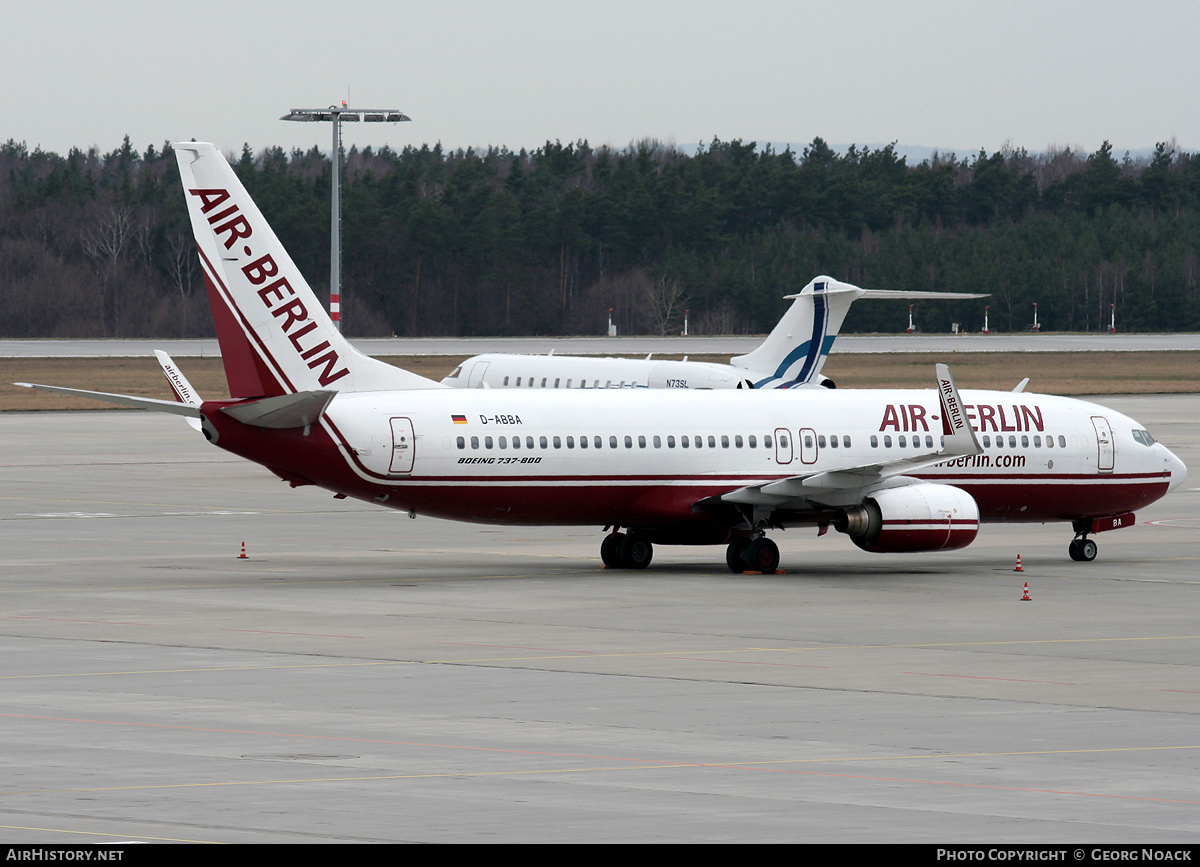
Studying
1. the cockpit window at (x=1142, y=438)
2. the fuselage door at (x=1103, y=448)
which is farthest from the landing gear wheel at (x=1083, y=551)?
the cockpit window at (x=1142, y=438)

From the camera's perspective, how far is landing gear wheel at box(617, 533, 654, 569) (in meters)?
34.6

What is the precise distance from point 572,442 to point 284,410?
5234 mm

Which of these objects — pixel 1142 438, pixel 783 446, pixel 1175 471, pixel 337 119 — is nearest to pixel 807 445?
pixel 783 446

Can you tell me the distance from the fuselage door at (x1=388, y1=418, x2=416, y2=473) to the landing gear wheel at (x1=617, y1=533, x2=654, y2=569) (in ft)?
16.2

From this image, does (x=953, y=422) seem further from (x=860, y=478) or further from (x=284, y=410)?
(x=284, y=410)

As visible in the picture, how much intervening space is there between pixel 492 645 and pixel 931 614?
24.6 feet

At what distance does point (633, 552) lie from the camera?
114 ft

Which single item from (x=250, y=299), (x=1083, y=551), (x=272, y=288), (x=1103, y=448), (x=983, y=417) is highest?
(x=272, y=288)

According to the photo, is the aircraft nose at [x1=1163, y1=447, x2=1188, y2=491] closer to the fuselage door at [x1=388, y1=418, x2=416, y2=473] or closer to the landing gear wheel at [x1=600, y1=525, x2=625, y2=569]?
→ the landing gear wheel at [x1=600, y1=525, x2=625, y2=569]

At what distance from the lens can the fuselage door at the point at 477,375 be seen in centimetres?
6197

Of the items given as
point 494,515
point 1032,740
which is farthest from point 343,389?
point 1032,740

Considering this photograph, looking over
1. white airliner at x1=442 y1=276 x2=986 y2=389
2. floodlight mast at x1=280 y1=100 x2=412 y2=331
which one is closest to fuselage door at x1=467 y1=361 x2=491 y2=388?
white airliner at x1=442 y1=276 x2=986 y2=389

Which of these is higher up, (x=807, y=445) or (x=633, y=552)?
(x=807, y=445)
